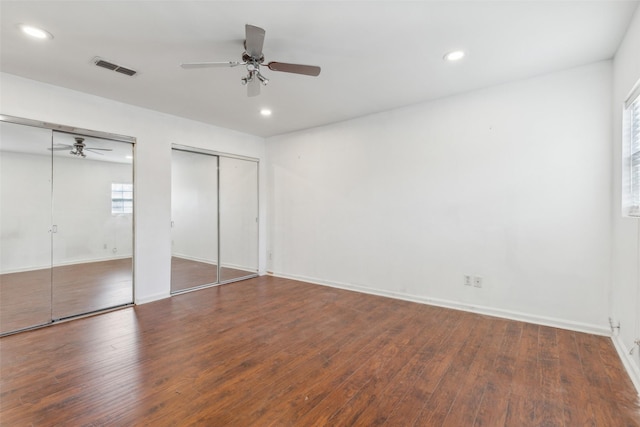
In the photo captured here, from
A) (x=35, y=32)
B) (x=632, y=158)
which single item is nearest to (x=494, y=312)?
(x=632, y=158)

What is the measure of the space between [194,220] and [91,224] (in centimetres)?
145

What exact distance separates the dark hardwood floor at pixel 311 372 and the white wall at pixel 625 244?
20cm

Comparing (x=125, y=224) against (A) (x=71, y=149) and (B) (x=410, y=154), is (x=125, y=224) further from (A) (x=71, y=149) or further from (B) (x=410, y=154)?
(B) (x=410, y=154)

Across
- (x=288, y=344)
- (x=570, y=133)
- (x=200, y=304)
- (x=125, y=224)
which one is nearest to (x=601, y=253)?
(x=570, y=133)

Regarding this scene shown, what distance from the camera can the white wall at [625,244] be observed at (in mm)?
2166

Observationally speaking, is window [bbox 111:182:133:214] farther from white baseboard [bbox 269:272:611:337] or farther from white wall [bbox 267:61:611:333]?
→ white baseboard [bbox 269:272:611:337]

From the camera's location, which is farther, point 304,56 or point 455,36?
point 304,56

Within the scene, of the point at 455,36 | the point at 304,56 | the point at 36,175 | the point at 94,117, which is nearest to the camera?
the point at 455,36

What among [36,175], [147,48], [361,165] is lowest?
[36,175]

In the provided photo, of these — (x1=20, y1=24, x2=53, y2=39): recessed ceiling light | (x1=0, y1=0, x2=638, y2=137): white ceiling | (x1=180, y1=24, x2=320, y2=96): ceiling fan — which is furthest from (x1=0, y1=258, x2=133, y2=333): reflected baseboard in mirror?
(x1=180, y1=24, x2=320, y2=96): ceiling fan

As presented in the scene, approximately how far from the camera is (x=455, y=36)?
2379 millimetres

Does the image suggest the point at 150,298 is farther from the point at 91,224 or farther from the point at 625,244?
the point at 625,244

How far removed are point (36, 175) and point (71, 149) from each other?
1.56 ft

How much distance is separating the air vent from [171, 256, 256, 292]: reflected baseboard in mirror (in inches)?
103
